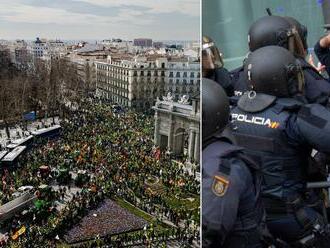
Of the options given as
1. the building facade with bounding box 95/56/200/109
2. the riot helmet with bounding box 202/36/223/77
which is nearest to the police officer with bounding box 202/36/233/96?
the riot helmet with bounding box 202/36/223/77

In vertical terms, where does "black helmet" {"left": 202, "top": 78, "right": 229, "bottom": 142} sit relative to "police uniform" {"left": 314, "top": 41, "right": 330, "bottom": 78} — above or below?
below

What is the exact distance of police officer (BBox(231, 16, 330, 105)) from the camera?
5.33ft

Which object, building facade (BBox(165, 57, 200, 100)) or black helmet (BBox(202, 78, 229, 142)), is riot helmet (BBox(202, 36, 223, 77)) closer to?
black helmet (BBox(202, 78, 229, 142))

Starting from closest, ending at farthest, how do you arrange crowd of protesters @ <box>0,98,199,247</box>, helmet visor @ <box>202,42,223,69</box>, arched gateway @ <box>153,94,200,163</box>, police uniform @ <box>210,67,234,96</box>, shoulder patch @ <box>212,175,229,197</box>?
shoulder patch @ <box>212,175,229,197</box>
helmet visor @ <box>202,42,223,69</box>
police uniform @ <box>210,67,234,96</box>
arched gateway @ <box>153,94,200,163</box>
crowd of protesters @ <box>0,98,199,247</box>

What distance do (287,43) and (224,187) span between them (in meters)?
0.86

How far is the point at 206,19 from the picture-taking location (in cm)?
120

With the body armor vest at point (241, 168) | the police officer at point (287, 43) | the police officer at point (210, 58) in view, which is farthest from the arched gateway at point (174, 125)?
the body armor vest at point (241, 168)

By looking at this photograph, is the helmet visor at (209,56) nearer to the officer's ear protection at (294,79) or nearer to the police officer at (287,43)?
the officer's ear protection at (294,79)

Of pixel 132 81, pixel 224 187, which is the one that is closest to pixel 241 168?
pixel 224 187

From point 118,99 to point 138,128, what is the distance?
44 centimetres

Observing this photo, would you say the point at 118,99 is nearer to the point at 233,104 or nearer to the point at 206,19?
the point at 233,104

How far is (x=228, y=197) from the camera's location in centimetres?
99

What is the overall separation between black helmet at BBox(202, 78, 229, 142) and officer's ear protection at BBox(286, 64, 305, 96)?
14.8 inches

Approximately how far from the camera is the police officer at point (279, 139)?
1.35 metres
